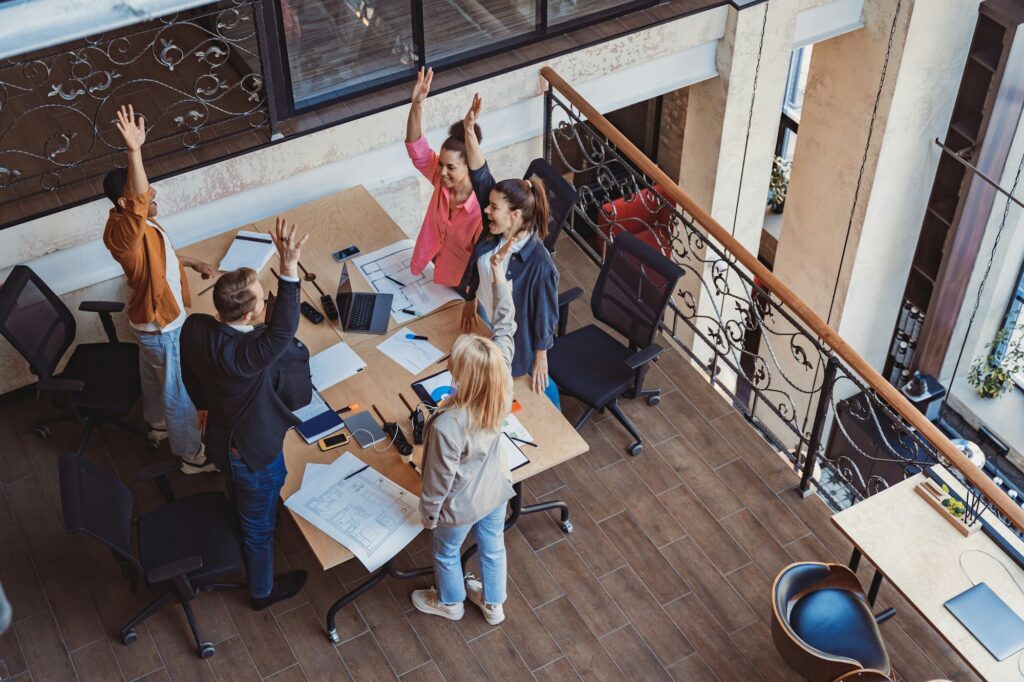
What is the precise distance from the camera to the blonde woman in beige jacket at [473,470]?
13.6 feet

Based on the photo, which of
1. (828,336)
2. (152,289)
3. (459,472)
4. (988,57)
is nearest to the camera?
(459,472)

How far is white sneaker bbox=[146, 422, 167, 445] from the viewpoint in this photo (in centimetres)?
598

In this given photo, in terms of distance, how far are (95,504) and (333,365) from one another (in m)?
1.38

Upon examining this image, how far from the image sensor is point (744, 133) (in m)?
8.73

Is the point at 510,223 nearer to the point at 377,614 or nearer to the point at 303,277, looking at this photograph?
the point at 303,277

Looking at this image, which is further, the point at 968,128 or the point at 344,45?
the point at 968,128

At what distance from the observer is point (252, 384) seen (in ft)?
15.0

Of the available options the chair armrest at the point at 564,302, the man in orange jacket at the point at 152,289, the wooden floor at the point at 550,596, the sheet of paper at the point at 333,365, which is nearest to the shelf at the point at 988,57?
the wooden floor at the point at 550,596

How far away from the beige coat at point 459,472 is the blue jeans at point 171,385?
1685mm

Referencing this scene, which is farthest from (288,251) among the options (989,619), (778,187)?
(778,187)

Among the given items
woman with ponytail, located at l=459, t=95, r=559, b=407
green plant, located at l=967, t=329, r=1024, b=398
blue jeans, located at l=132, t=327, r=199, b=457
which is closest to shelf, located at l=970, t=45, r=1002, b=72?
green plant, located at l=967, t=329, r=1024, b=398

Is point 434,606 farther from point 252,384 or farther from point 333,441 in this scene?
point 252,384

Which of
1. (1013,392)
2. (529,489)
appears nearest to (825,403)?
(529,489)

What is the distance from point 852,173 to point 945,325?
2.53 meters
